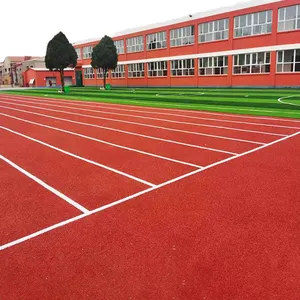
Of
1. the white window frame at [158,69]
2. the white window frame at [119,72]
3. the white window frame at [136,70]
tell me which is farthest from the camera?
the white window frame at [119,72]

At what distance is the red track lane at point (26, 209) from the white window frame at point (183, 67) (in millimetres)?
32939

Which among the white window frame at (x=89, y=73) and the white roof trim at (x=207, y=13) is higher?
the white roof trim at (x=207, y=13)

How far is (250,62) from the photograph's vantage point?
1216 inches

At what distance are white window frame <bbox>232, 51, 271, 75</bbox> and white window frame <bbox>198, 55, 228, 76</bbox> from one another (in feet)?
4.10

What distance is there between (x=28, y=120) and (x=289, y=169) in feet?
38.8

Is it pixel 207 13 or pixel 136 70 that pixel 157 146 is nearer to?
pixel 207 13

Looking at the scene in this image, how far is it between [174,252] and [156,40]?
40520 millimetres

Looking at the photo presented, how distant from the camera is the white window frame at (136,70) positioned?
44.7 m

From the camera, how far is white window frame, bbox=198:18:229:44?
32375 mm

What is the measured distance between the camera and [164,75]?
40.8m

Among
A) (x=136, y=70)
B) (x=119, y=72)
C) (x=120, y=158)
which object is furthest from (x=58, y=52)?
(x=120, y=158)

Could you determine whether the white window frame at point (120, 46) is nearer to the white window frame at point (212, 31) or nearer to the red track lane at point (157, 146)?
the white window frame at point (212, 31)

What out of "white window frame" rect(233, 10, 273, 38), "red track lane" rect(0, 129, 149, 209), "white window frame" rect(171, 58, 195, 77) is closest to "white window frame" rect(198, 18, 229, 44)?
"white window frame" rect(233, 10, 273, 38)

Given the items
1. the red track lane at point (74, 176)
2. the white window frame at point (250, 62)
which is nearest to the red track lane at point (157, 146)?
the red track lane at point (74, 176)
